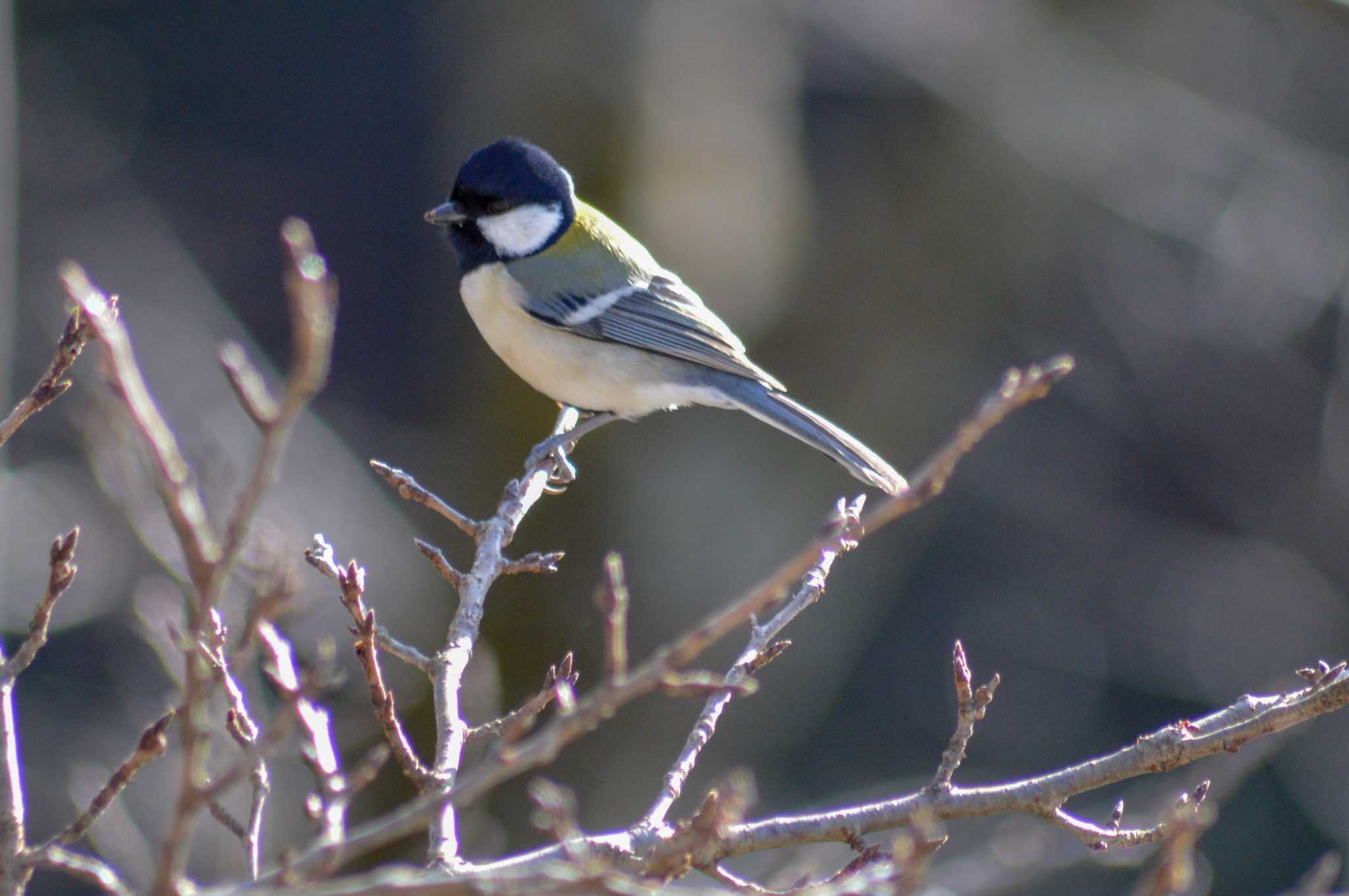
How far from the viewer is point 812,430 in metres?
3.74

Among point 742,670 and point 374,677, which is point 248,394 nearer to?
point 374,677

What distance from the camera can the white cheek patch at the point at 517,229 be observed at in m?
4.16

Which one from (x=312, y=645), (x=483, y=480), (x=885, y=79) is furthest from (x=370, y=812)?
(x=885, y=79)

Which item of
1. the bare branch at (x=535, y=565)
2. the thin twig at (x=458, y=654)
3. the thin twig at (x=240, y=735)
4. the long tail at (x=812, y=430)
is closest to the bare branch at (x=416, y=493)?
the thin twig at (x=458, y=654)

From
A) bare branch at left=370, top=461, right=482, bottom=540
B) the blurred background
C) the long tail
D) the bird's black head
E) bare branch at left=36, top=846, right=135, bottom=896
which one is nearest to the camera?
bare branch at left=36, top=846, right=135, bottom=896

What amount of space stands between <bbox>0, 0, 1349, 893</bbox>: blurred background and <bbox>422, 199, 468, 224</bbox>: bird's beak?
8.70 ft

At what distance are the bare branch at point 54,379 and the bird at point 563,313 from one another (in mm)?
1968

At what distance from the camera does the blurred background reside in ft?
22.4

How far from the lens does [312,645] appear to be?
21.7ft

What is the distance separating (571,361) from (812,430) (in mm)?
836

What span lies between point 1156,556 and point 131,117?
7.01 meters

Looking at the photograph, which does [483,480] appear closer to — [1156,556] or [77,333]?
[1156,556]

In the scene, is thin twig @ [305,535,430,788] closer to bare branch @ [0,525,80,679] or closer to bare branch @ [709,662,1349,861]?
bare branch @ [0,525,80,679]

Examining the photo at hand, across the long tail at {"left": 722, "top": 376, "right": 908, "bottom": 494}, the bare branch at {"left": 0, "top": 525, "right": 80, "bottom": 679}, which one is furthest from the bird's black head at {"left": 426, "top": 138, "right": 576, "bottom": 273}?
the bare branch at {"left": 0, "top": 525, "right": 80, "bottom": 679}
